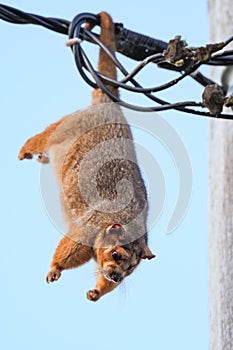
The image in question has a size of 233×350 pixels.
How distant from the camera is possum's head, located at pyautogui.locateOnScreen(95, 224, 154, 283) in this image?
2721 mm

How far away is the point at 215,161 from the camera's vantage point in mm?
2018

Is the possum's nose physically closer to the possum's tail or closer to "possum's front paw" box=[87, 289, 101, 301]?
"possum's front paw" box=[87, 289, 101, 301]

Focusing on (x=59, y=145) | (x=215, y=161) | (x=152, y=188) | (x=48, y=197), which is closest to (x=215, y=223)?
(x=215, y=161)

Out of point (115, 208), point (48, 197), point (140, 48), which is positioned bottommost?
point (48, 197)

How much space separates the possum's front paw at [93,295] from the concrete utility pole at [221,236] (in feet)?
3.20

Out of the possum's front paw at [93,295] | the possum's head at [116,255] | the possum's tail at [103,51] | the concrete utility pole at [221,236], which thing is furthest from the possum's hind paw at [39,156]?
the concrete utility pole at [221,236]

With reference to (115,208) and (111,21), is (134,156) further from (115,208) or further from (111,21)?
(111,21)

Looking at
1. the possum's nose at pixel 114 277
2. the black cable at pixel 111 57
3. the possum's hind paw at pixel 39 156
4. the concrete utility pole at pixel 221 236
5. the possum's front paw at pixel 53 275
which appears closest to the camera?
the concrete utility pole at pixel 221 236

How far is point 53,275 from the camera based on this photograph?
2654mm

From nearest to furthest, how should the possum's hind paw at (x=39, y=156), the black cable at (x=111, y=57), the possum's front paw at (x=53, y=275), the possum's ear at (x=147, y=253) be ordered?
the black cable at (x=111, y=57) < the possum's front paw at (x=53, y=275) < the possum's ear at (x=147, y=253) < the possum's hind paw at (x=39, y=156)

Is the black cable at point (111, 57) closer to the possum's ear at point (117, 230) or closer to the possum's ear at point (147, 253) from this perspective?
the possum's ear at point (117, 230)

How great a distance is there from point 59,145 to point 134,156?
0.41 m

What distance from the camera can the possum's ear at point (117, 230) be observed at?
264 cm

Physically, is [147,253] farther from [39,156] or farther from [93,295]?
[39,156]
